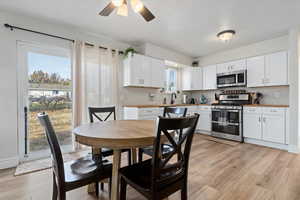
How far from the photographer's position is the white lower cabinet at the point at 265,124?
3035 mm

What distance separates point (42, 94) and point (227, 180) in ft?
10.9

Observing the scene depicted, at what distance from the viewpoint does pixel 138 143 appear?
1103 mm

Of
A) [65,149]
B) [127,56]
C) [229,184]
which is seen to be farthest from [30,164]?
[229,184]

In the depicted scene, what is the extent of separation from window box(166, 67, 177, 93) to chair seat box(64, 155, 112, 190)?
3.66m

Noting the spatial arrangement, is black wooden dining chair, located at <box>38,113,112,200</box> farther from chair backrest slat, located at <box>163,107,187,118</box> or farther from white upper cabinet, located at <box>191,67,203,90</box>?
white upper cabinet, located at <box>191,67,203,90</box>

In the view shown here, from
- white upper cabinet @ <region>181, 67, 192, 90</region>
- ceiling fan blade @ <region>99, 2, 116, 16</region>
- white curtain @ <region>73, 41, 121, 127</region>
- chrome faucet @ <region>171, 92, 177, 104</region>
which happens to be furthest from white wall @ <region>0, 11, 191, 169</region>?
white upper cabinet @ <region>181, 67, 192, 90</region>

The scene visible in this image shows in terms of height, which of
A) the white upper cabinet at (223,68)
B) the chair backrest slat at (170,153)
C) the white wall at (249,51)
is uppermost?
the white wall at (249,51)

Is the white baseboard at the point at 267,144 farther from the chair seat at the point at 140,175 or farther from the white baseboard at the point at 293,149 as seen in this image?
the chair seat at the point at 140,175

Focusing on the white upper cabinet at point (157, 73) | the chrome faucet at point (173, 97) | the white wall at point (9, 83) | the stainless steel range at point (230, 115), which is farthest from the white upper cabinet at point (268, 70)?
the white wall at point (9, 83)

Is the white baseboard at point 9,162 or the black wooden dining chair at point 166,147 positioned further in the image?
the white baseboard at point 9,162

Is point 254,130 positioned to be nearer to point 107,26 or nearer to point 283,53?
point 283,53

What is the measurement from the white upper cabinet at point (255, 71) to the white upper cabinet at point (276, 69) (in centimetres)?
9

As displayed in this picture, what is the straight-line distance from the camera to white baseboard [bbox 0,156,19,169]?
226 cm

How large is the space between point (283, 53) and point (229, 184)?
10.4ft
